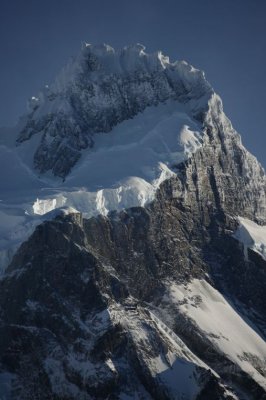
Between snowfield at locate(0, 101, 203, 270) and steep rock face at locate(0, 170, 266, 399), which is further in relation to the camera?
snowfield at locate(0, 101, 203, 270)

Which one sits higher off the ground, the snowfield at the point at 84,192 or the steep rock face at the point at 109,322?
the snowfield at the point at 84,192

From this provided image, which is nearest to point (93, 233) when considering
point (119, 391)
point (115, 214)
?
point (115, 214)

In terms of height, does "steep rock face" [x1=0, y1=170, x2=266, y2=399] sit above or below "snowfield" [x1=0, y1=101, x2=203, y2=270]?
below

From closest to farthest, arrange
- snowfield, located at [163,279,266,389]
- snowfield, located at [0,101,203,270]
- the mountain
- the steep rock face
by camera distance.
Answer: the steep rock face → the mountain → snowfield, located at [163,279,266,389] → snowfield, located at [0,101,203,270]

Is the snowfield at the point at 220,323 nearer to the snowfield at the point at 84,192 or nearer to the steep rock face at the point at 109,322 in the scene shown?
the steep rock face at the point at 109,322

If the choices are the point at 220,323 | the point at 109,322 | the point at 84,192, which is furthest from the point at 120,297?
the point at 84,192

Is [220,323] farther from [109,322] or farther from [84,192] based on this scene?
[84,192]

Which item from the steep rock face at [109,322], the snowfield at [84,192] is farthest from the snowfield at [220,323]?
the snowfield at [84,192]

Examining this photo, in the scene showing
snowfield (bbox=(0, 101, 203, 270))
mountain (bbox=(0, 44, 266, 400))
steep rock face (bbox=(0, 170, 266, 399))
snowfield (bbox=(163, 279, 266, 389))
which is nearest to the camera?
steep rock face (bbox=(0, 170, 266, 399))

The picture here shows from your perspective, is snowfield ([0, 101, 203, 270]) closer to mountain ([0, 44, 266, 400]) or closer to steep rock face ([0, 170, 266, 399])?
mountain ([0, 44, 266, 400])

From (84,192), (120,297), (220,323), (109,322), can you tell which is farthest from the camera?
(84,192)

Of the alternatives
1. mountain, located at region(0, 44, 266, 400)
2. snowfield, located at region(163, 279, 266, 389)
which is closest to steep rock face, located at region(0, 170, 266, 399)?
mountain, located at region(0, 44, 266, 400)

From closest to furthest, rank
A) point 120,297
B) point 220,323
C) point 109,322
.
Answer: point 109,322
point 120,297
point 220,323
